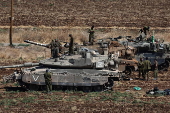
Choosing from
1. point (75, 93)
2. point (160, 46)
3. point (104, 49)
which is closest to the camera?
point (75, 93)

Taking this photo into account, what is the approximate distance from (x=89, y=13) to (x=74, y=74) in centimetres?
2903

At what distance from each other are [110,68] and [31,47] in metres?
13.8

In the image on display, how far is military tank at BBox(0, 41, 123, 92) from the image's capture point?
955 inches

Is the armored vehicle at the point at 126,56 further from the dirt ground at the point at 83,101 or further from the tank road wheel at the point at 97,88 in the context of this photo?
the tank road wheel at the point at 97,88

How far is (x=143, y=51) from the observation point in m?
32.9

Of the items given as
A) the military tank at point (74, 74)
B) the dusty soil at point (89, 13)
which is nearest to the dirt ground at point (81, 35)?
the dusty soil at point (89, 13)

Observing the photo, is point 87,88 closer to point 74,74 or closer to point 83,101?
point 74,74

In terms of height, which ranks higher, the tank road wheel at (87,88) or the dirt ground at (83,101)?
the tank road wheel at (87,88)

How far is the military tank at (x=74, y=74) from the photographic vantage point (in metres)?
24.2

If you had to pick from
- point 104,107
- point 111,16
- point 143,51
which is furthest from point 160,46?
point 111,16

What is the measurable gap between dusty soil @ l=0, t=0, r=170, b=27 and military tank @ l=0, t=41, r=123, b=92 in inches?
900

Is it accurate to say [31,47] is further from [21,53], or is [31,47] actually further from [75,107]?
[75,107]

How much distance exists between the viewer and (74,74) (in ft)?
79.5

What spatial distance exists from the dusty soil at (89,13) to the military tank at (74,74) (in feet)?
75.0
